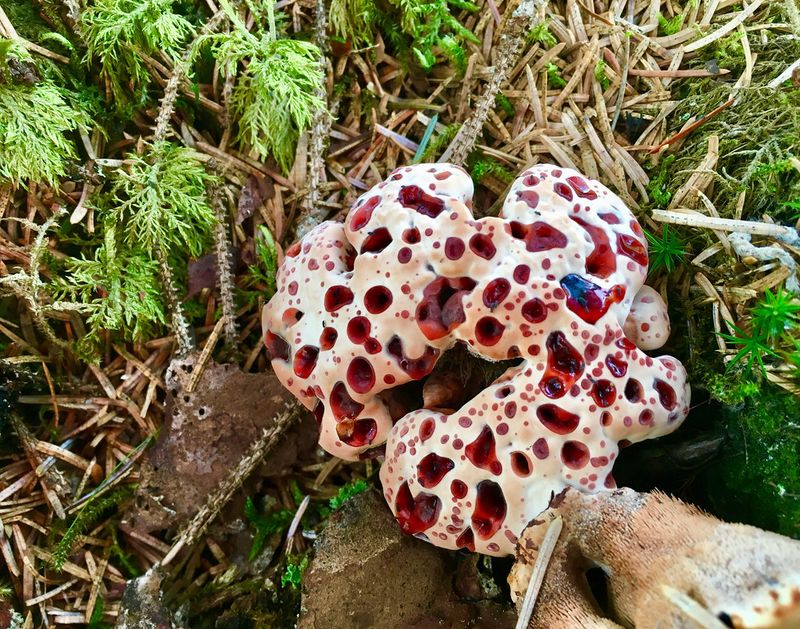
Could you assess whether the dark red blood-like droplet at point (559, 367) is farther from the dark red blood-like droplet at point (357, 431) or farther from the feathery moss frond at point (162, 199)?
the feathery moss frond at point (162, 199)

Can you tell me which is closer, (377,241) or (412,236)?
(412,236)

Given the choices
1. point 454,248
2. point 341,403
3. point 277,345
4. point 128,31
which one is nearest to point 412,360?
point 341,403

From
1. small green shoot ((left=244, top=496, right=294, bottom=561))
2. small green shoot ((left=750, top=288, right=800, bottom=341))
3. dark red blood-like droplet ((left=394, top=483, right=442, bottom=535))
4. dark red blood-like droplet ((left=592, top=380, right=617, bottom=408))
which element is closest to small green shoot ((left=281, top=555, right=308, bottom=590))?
small green shoot ((left=244, top=496, right=294, bottom=561))

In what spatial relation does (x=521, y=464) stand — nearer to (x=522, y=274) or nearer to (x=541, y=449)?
A: (x=541, y=449)

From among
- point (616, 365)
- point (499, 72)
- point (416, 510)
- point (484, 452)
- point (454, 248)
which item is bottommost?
point (416, 510)

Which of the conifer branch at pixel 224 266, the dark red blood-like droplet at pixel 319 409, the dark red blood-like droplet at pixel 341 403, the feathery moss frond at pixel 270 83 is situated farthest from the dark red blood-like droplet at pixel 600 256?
the conifer branch at pixel 224 266

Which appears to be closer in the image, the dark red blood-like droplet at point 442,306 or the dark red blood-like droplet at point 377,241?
the dark red blood-like droplet at point 442,306

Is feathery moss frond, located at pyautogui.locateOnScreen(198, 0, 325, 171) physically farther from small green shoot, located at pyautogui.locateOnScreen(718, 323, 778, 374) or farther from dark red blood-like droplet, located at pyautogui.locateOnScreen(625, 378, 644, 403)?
small green shoot, located at pyautogui.locateOnScreen(718, 323, 778, 374)
